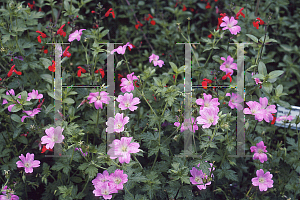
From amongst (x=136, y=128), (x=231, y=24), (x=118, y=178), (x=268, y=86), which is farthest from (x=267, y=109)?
(x=118, y=178)

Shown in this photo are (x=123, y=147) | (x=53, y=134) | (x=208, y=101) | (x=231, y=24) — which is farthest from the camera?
(x=231, y=24)

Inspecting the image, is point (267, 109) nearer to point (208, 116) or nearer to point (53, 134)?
point (208, 116)

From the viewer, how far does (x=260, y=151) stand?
5.97ft

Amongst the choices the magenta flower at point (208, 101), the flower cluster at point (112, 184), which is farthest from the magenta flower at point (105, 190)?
the magenta flower at point (208, 101)

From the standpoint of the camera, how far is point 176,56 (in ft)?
8.91

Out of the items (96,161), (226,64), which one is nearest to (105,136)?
(96,161)

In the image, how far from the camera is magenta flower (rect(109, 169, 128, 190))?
1.43 m

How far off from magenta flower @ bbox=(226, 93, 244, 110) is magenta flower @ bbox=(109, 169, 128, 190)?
0.80m

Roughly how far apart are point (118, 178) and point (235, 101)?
885 millimetres

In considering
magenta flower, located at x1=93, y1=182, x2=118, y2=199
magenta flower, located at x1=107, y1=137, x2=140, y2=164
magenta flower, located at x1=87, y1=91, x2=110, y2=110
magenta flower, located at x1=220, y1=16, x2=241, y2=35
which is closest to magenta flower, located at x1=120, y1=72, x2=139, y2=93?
magenta flower, located at x1=87, y1=91, x2=110, y2=110

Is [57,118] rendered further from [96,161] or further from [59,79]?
[96,161]

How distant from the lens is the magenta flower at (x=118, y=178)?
143cm

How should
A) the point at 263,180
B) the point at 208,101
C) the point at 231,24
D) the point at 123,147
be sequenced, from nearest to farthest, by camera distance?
1. the point at 123,147
2. the point at 208,101
3. the point at 263,180
4. the point at 231,24

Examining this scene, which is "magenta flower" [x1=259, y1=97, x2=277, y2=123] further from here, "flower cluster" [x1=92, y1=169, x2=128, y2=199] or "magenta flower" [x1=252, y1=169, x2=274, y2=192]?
"flower cluster" [x1=92, y1=169, x2=128, y2=199]
